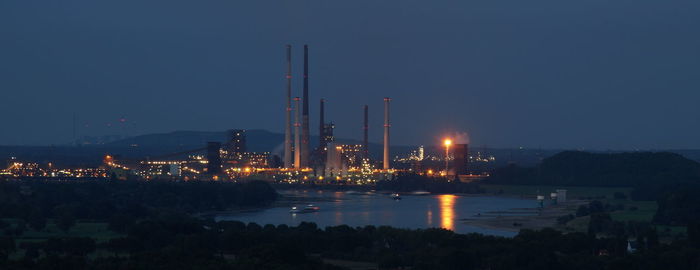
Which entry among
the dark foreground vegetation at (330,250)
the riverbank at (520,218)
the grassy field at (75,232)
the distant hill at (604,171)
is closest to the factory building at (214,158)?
the distant hill at (604,171)

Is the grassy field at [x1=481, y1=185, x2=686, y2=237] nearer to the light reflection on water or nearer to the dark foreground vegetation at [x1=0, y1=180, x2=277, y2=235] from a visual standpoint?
the light reflection on water

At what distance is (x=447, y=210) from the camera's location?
38.6 metres

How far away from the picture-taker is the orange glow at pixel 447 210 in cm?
3150

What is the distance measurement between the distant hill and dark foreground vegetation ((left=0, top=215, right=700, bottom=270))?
30.0 m

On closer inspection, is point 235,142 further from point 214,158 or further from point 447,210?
point 447,210

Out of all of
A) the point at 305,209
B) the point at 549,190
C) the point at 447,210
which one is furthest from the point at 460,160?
the point at 305,209

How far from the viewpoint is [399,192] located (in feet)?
170

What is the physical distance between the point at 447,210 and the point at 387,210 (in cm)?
199

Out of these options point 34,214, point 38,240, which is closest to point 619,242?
point 38,240

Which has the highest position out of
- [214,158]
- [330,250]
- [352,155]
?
[352,155]

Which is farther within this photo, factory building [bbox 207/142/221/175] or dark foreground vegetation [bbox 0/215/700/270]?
factory building [bbox 207/142/221/175]

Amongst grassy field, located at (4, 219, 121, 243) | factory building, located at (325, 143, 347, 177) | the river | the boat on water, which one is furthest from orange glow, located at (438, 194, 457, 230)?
grassy field, located at (4, 219, 121, 243)

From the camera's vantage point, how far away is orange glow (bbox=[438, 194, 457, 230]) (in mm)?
31500

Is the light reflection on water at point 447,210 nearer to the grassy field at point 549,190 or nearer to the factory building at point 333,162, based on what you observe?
the grassy field at point 549,190
